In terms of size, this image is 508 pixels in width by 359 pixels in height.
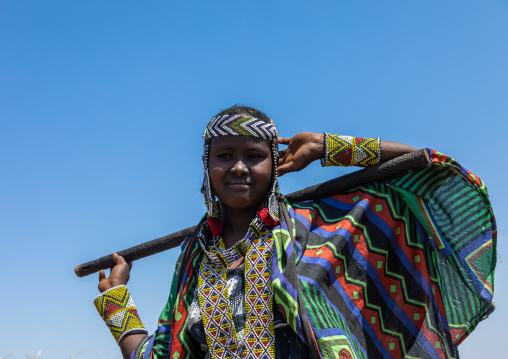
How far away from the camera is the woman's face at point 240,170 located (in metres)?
3.91

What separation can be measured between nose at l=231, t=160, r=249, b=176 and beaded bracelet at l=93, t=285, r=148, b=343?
46.7 inches

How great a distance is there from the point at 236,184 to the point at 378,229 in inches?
34.4

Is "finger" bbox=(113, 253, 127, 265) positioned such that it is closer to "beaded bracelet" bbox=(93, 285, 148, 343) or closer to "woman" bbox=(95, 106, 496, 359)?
"beaded bracelet" bbox=(93, 285, 148, 343)

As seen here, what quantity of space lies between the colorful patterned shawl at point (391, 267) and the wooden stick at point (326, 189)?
0.06 m

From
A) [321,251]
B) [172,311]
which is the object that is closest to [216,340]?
[172,311]

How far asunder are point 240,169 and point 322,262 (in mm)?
728

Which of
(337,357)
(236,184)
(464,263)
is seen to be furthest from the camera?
(236,184)

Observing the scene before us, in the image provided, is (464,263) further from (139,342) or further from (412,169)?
(139,342)

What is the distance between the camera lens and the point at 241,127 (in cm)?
397

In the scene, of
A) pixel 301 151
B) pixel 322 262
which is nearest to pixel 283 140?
pixel 301 151

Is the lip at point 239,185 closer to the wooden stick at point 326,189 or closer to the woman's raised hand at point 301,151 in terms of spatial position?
the woman's raised hand at point 301,151

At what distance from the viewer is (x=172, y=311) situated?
4.04 metres

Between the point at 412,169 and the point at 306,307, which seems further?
the point at 412,169

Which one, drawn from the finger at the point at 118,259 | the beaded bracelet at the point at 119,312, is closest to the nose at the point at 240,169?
the beaded bracelet at the point at 119,312
